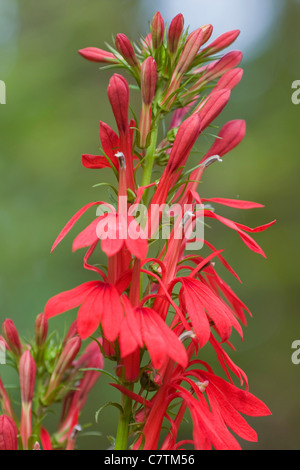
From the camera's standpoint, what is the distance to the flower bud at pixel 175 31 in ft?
3.42

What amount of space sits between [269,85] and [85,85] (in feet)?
4.91

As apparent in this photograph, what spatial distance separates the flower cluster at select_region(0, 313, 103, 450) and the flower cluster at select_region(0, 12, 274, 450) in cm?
Answer: 2

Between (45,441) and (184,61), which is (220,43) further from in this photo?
(45,441)

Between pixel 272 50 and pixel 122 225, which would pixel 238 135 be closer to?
pixel 122 225

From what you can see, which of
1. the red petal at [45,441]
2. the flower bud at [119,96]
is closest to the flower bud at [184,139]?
the flower bud at [119,96]

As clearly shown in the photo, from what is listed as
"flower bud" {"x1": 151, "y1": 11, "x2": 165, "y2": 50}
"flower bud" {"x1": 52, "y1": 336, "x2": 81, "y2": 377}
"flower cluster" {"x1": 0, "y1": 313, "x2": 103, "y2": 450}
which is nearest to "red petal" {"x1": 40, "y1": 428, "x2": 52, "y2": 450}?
"flower cluster" {"x1": 0, "y1": 313, "x2": 103, "y2": 450}

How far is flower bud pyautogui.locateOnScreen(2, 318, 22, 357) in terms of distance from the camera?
1200 mm

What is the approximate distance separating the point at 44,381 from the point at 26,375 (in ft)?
0.55

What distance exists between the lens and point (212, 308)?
840 millimetres

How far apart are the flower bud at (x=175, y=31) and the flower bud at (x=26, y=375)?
734 mm

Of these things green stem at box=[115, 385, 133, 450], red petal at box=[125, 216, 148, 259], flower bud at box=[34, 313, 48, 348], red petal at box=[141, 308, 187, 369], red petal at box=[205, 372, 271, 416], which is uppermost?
red petal at box=[125, 216, 148, 259]

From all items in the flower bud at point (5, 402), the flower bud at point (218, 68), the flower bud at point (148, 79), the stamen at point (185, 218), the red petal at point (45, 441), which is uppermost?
the flower bud at point (218, 68)

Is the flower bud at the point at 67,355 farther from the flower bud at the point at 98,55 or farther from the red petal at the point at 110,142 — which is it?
the flower bud at the point at 98,55

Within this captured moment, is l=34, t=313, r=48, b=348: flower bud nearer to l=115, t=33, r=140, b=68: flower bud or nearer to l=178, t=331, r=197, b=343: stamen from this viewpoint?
l=178, t=331, r=197, b=343: stamen
